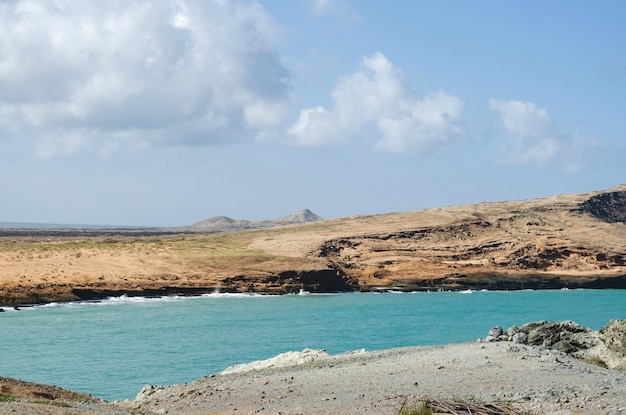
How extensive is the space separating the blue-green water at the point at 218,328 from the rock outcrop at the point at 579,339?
377 inches

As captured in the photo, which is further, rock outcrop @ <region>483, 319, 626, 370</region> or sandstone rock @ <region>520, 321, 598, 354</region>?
sandstone rock @ <region>520, 321, 598, 354</region>

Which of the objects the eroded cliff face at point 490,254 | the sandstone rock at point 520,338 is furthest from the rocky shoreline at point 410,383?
Answer: the eroded cliff face at point 490,254

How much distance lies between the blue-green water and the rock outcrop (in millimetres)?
9573

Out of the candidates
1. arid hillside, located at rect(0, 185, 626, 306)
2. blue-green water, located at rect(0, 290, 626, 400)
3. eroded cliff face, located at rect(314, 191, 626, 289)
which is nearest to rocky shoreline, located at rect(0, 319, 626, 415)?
blue-green water, located at rect(0, 290, 626, 400)

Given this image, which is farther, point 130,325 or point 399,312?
point 399,312

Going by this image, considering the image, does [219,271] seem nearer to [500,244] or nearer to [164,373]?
[500,244]

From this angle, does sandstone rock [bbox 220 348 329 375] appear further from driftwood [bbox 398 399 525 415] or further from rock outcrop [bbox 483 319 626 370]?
driftwood [bbox 398 399 525 415]

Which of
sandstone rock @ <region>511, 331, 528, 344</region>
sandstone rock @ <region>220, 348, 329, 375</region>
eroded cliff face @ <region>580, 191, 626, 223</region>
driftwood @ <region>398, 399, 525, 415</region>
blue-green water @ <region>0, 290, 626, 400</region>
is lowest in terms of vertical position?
blue-green water @ <region>0, 290, 626, 400</region>

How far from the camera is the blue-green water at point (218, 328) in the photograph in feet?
88.4

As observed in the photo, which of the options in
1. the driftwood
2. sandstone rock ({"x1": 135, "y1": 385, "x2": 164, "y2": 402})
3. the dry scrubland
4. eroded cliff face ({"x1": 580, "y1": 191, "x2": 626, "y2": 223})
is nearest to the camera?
the driftwood

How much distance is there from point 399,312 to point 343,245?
24902mm

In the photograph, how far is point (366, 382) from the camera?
17578mm

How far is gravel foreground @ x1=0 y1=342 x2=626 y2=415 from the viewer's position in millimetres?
13695

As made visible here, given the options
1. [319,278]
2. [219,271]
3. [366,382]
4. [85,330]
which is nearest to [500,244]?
[319,278]
